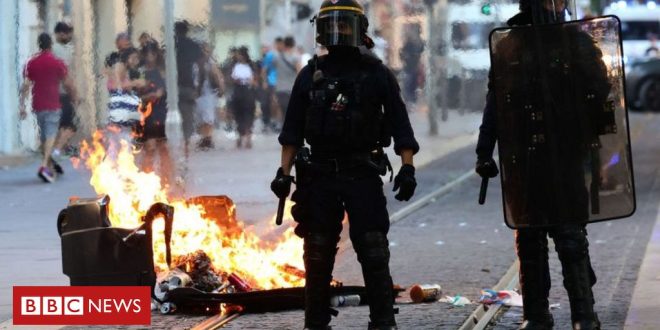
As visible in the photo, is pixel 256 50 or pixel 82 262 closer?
pixel 82 262

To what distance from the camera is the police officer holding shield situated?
26.8 feet

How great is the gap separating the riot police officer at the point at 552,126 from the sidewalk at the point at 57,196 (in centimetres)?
318

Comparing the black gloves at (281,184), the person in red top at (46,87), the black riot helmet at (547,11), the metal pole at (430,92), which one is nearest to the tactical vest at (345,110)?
the black gloves at (281,184)

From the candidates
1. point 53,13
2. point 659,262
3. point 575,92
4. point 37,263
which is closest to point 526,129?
point 575,92

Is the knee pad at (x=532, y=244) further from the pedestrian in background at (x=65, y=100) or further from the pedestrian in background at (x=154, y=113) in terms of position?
the pedestrian in background at (x=65, y=100)

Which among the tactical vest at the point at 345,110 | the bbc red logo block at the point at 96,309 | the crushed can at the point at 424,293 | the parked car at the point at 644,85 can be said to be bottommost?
the parked car at the point at 644,85

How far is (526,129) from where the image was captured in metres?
8.26

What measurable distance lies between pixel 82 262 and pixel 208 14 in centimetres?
736

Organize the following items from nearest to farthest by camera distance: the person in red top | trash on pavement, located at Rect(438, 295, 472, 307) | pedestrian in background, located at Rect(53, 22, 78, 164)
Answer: trash on pavement, located at Rect(438, 295, 472, 307) < pedestrian in background, located at Rect(53, 22, 78, 164) < the person in red top

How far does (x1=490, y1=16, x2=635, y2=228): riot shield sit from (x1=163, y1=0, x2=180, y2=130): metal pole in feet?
25.1

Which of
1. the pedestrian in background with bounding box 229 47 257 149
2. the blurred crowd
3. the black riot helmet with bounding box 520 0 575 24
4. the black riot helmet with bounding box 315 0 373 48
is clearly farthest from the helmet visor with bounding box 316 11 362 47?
the pedestrian in background with bounding box 229 47 257 149

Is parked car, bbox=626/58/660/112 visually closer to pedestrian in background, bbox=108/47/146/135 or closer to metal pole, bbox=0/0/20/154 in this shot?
metal pole, bbox=0/0/20/154

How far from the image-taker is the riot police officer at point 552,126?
26.8ft

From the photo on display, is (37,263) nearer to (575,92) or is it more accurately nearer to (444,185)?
(575,92)
